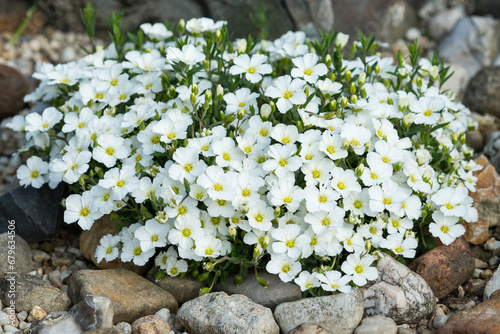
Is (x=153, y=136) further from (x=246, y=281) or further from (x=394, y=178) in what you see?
(x=394, y=178)

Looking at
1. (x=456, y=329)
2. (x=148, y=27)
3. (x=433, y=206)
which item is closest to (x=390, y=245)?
(x=433, y=206)

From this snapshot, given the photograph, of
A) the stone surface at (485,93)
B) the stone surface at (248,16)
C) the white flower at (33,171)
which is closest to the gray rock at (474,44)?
the stone surface at (485,93)

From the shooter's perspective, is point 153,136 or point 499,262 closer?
point 153,136

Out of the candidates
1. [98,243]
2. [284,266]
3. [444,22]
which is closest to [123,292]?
[98,243]

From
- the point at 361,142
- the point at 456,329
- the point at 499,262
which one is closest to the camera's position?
the point at 456,329

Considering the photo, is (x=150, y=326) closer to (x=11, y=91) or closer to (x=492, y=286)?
(x=492, y=286)

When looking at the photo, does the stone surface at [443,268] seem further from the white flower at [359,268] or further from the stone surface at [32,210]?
the stone surface at [32,210]

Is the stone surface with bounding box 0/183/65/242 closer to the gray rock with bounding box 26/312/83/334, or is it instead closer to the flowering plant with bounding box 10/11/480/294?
the flowering plant with bounding box 10/11/480/294
